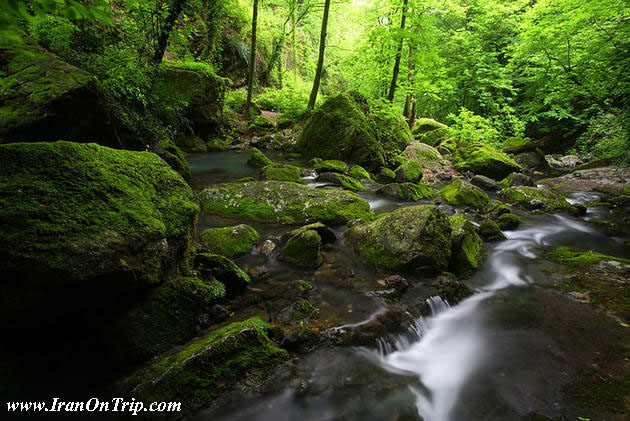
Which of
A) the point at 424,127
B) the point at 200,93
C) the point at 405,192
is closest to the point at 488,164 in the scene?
the point at 405,192

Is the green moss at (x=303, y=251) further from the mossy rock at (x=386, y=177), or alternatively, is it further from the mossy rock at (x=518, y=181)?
the mossy rock at (x=518, y=181)

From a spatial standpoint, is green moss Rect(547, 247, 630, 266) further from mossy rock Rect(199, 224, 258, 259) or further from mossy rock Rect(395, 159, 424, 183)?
mossy rock Rect(199, 224, 258, 259)

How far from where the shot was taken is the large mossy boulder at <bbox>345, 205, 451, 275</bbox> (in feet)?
14.1

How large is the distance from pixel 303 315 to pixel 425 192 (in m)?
6.37

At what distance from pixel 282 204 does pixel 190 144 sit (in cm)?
874

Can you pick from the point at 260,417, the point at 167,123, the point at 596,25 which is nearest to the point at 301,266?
the point at 260,417

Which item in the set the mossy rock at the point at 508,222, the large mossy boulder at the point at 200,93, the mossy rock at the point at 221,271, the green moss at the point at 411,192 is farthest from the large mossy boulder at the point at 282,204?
the large mossy boulder at the point at 200,93

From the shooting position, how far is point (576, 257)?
17.1ft

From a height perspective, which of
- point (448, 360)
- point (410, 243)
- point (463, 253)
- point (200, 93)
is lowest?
point (448, 360)

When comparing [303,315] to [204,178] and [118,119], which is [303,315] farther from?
[204,178]

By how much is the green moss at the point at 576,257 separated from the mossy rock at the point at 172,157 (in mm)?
8772

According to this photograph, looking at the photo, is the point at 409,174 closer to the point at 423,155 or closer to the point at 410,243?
the point at 423,155

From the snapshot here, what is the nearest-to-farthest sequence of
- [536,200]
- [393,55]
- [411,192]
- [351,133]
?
[411,192] < [536,200] < [351,133] < [393,55]

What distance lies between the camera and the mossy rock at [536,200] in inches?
313
